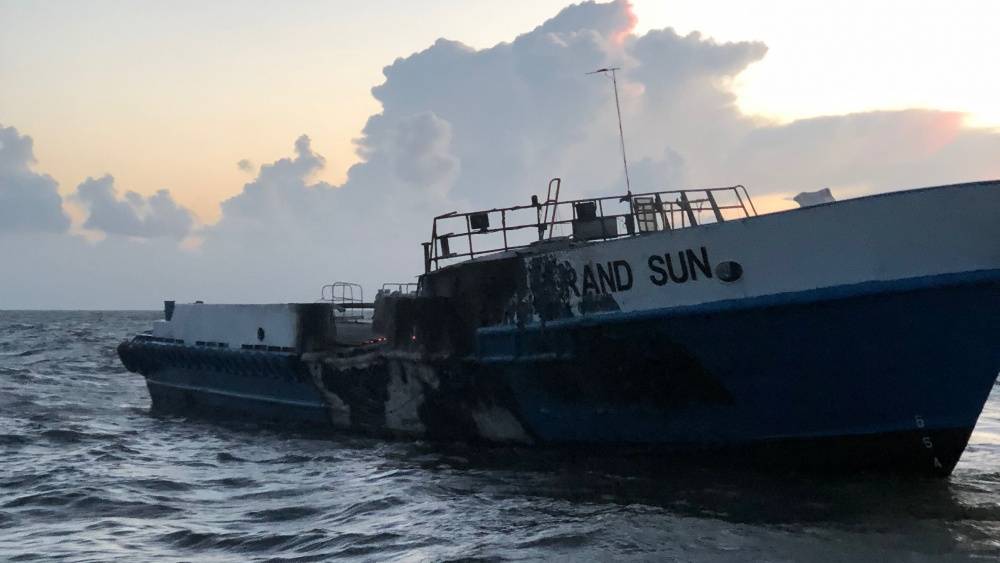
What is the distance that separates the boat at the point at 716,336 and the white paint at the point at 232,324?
1717 millimetres

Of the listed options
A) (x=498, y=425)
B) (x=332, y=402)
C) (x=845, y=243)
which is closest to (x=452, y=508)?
(x=498, y=425)

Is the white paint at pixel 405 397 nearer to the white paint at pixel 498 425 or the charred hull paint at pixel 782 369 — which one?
the white paint at pixel 498 425

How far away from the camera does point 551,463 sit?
31.6ft

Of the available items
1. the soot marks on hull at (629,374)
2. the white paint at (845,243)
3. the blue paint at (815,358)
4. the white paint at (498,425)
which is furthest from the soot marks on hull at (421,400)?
the white paint at (845,243)

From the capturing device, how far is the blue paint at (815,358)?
7.59 metres

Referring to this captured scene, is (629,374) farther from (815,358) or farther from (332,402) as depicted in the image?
(332,402)

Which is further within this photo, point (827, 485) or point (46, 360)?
point (46, 360)

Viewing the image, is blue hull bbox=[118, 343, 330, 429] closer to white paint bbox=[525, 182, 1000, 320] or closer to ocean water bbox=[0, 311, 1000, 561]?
ocean water bbox=[0, 311, 1000, 561]

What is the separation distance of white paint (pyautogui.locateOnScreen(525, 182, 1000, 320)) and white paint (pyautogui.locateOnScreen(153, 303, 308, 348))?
6381mm

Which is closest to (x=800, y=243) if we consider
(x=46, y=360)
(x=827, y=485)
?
(x=827, y=485)

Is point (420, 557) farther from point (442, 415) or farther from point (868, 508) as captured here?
point (442, 415)

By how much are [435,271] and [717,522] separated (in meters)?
5.07

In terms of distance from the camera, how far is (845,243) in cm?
780

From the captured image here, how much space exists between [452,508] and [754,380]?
2971 mm
